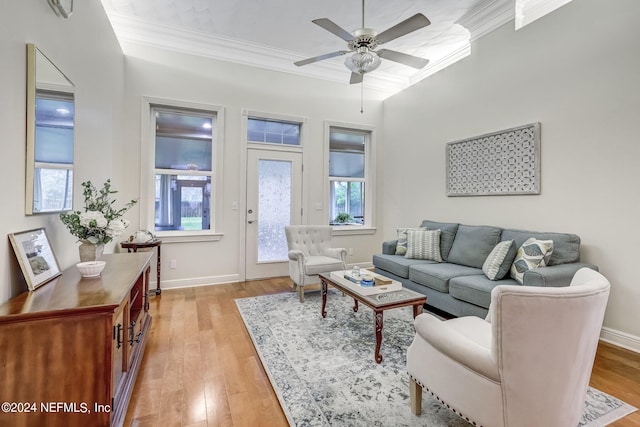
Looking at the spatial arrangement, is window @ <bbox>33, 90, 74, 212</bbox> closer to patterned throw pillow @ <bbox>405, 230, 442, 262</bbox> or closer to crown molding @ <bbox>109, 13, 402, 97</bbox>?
crown molding @ <bbox>109, 13, 402, 97</bbox>

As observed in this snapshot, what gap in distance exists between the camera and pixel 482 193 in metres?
3.55

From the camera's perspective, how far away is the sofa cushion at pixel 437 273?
2936mm

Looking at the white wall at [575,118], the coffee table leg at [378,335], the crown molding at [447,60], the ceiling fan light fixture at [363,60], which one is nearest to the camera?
the coffee table leg at [378,335]

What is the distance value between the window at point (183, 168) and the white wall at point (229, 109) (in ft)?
0.64

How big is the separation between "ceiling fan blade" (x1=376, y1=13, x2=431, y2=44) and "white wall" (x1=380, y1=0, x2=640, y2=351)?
161 centimetres

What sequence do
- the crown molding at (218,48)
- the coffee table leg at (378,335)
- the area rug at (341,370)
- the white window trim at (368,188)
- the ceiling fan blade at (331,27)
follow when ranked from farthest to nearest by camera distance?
the white window trim at (368,188) < the crown molding at (218,48) < the ceiling fan blade at (331,27) < the coffee table leg at (378,335) < the area rug at (341,370)

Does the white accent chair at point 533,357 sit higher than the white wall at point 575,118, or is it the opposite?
the white wall at point 575,118

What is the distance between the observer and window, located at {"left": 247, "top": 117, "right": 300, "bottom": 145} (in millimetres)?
4496

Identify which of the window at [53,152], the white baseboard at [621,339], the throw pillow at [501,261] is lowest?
the white baseboard at [621,339]

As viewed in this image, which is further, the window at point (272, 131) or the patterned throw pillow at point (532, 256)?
the window at point (272, 131)

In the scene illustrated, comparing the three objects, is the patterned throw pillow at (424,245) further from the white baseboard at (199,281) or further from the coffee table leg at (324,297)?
the white baseboard at (199,281)

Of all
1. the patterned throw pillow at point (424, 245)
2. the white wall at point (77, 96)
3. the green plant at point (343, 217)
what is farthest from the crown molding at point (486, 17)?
the white wall at point (77, 96)

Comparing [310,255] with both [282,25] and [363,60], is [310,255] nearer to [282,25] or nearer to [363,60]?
[363,60]

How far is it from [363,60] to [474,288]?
2265mm
